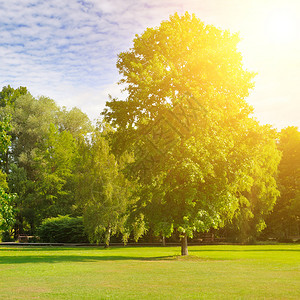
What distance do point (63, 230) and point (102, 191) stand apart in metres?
15.3

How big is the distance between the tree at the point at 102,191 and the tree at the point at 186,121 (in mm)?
12160

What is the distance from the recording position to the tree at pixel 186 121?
27516 mm

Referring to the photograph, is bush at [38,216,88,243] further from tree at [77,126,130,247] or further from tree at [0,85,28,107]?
tree at [0,85,28,107]

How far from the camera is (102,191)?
43.3 m

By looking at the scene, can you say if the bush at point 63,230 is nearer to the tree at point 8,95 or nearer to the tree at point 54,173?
the tree at point 54,173

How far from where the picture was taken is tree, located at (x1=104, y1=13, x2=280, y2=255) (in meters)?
27.5

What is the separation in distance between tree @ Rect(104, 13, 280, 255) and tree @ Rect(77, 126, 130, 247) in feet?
39.9

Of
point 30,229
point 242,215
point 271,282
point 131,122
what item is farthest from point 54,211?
point 271,282

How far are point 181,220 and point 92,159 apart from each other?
18122mm

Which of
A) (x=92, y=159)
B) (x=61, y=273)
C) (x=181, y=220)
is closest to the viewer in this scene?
(x=61, y=273)

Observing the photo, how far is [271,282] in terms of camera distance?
15.7 meters

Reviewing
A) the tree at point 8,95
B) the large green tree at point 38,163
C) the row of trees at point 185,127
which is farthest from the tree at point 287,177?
the tree at point 8,95

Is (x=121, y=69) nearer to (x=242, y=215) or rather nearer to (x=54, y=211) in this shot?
(x=242, y=215)

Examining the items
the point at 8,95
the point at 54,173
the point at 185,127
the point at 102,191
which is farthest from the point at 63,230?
the point at 8,95
